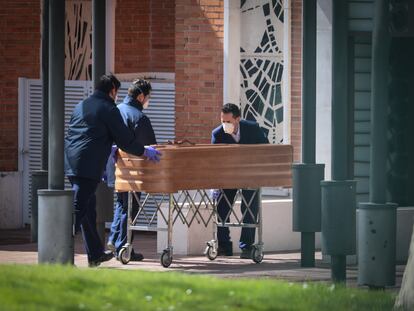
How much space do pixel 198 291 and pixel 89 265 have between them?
5215mm

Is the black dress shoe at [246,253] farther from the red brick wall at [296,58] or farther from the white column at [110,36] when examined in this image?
the white column at [110,36]

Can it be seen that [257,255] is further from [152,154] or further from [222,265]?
[152,154]

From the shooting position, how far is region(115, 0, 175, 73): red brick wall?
24438mm

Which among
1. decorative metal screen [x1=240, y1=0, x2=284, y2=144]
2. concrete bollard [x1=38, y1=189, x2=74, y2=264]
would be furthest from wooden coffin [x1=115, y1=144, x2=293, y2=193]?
decorative metal screen [x1=240, y1=0, x2=284, y2=144]

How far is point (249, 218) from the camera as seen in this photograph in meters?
20.0

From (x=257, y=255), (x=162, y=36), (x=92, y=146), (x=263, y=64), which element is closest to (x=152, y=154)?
(x=92, y=146)


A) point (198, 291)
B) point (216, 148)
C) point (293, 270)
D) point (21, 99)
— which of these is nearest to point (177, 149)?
point (216, 148)

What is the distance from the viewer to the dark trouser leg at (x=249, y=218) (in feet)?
64.6

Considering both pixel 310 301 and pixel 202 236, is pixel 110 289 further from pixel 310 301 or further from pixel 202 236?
pixel 202 236

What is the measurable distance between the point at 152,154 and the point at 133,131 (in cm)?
111

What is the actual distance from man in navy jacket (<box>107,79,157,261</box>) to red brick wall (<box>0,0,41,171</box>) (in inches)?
266

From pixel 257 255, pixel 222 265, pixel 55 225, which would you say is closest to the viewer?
pixel 55 225

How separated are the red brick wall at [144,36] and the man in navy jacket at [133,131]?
537 centimetres

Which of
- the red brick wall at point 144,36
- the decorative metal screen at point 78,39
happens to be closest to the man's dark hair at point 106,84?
the red brick wall at point 144,36
